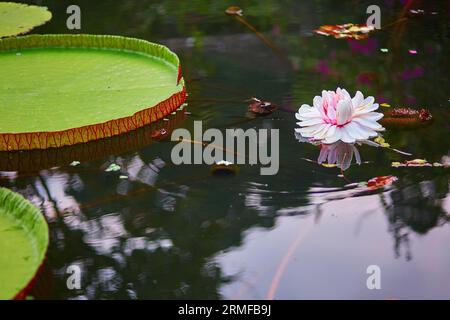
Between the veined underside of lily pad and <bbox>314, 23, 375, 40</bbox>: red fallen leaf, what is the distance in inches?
39.0

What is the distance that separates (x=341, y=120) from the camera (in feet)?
8.29

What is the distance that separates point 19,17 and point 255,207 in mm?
2525

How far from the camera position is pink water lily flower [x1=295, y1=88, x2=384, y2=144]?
2.52m

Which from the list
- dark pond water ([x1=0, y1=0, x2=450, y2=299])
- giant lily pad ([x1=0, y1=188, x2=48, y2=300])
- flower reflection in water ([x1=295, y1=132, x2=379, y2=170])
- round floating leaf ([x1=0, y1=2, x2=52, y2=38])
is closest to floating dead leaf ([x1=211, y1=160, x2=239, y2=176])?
dark pond water ([x1=0, y1=0, x2=450, y2=299])

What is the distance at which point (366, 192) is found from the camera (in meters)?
2.20

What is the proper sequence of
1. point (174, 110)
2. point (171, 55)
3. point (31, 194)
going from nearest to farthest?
point (31, 194) < point (174, 110) < point (171, 55)

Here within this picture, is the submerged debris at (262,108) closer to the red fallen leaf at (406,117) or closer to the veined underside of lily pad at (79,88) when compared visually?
the veined underside of lily pad at (79,88)

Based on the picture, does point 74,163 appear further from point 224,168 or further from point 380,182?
point 380,182

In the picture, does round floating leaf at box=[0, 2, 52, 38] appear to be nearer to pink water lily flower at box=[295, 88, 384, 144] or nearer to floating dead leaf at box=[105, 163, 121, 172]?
floating dead leaf at box=[105, 163, 121, 172]

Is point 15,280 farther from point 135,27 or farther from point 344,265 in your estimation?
point 135,27

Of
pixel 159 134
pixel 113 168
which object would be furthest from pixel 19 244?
pixel 159 134

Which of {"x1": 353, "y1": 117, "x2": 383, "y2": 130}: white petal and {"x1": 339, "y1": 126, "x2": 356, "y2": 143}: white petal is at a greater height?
{"x1": 353, "y1": 117, "x2": 383, "y2": 130}: white petal

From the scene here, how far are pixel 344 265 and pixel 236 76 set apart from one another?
4.94 feet
